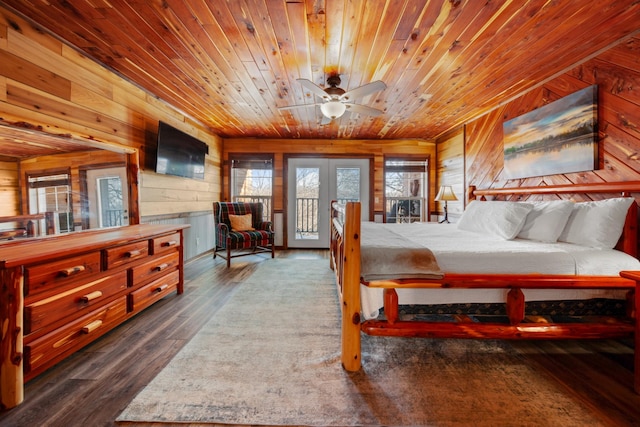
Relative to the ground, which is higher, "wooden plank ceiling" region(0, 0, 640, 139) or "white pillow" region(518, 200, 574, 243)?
"wooden plank ceiling" region(0, 0, 640, 139)

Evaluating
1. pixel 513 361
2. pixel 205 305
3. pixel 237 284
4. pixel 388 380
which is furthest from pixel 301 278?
pixel 513 361

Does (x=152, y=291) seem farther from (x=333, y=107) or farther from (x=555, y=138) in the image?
(x=555, y=138)

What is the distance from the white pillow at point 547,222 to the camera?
2057 mm

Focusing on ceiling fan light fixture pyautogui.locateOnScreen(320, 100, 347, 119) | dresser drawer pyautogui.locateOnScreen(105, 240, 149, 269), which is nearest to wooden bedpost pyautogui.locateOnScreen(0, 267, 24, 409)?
dresser drawer pyautogui.locateOnScreen(105, 240, 149, 269)

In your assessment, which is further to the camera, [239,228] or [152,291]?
[239,228]

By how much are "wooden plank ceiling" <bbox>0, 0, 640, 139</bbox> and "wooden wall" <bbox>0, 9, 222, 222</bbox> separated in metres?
0.14

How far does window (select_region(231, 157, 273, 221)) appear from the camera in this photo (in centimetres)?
544

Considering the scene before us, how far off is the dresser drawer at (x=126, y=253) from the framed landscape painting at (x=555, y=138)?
13.3 feet

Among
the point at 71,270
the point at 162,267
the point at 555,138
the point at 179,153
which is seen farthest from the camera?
the point at 179,153

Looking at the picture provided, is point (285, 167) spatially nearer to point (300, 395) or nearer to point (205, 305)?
point (205, 305)

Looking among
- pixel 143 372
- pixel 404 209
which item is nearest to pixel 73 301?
pixel 143 372

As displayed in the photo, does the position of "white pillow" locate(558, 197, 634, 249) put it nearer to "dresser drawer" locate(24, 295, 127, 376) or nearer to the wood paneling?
"dresser drawer" locate(24, 295, 127, 376)

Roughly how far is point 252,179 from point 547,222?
4.87m

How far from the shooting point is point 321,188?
539 cm
